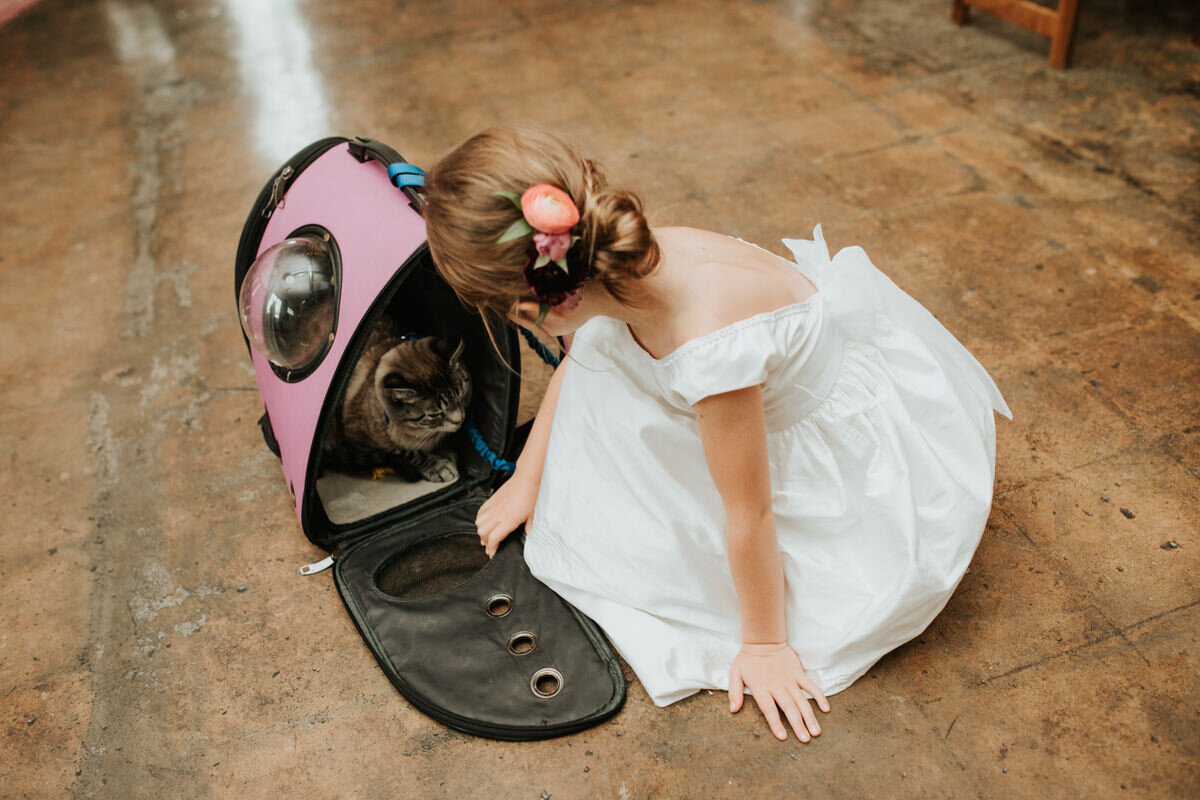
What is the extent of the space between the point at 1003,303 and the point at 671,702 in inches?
48.9

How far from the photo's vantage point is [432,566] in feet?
5.21

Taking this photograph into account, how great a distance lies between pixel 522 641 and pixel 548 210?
2.45 ft

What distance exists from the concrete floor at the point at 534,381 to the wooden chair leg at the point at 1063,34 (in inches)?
2.6

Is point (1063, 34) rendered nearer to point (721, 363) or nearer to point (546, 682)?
point (721, 363)

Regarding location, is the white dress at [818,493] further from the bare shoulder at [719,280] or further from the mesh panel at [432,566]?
the mesh panel at [432,566]

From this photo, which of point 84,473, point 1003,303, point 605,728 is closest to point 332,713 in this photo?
point 605,728

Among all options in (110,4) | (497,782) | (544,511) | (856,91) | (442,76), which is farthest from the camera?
(110,4)

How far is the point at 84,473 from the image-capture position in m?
1.81

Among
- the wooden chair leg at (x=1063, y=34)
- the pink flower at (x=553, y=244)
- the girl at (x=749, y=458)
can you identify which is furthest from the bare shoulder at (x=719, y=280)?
the wooden chair leg at (x=1063, y=34)

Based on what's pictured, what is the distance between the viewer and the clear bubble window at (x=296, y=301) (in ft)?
4.79

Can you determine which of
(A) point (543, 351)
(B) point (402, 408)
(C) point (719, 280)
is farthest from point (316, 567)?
(C) point (719, 280)

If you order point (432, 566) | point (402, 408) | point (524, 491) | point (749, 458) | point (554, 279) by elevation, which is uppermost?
point (554, 279)

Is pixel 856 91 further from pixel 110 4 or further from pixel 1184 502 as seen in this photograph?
pixel 110 4

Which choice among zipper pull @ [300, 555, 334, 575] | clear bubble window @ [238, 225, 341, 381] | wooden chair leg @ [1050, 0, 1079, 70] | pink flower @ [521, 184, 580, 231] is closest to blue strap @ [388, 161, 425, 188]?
clear bubble window @ [238, 225, 341, 381]
